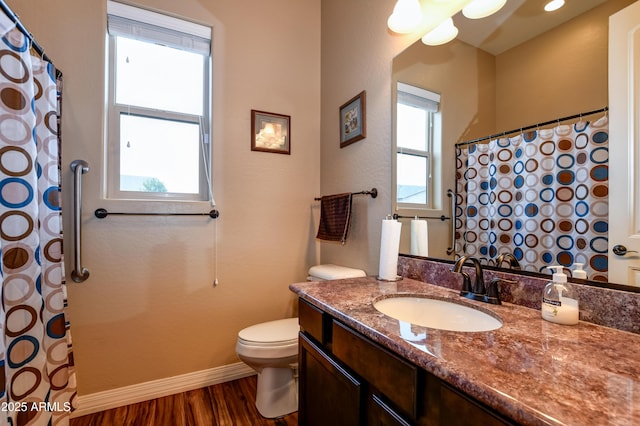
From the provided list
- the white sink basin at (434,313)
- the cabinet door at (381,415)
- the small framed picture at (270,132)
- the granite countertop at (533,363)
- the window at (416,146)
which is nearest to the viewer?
the granite countertop at (533,363)

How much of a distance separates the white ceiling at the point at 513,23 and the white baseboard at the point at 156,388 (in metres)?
2.27

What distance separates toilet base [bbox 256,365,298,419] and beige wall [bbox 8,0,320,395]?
464mm

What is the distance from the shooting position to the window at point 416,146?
1310 millimetres

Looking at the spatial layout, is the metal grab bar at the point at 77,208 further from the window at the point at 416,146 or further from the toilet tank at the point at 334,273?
the window at the point at 416,146

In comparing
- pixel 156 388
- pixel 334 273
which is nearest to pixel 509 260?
pixel 334 273

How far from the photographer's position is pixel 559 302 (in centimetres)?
78

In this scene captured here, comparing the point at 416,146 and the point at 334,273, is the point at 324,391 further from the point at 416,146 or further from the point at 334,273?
the point at 416,146

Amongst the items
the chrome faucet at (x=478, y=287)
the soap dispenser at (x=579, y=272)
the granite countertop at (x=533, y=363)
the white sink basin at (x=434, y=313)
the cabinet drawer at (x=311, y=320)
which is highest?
the soap dispenser at (x=579, y=272)

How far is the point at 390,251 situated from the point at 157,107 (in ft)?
5.66

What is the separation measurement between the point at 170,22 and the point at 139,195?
111 cm

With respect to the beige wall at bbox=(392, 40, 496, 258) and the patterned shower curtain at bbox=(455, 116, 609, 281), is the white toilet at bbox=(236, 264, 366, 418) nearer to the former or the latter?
the beige wall at bbox=(392, 40, 496, 258)

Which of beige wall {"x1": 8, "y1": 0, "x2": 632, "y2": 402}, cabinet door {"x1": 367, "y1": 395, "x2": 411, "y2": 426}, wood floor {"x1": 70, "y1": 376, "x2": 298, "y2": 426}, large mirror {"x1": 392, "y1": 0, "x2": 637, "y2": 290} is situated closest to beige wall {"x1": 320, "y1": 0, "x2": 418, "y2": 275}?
beige wall {"x1": 8, "y1": 0, "x2": 632, "y2": 402}

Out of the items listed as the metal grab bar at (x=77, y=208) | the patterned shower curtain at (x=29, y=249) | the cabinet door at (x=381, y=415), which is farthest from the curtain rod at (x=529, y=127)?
the metal grab bar at (x=77, y=208)

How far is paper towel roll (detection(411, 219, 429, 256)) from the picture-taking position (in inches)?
52.9
